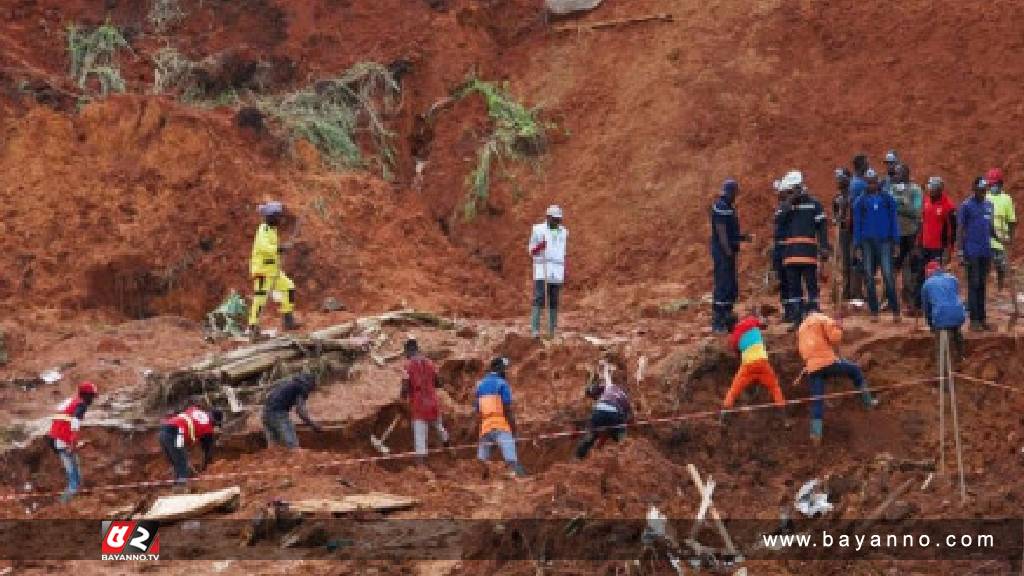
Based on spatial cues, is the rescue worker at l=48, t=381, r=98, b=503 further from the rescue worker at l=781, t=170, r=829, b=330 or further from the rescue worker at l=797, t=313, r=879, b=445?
the rescue worker at l=781, t=170, r=829, b=330

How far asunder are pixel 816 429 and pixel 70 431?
6431 millimetres

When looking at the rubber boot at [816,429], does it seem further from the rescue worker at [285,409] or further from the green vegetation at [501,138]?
the green vegetation at [501,138]

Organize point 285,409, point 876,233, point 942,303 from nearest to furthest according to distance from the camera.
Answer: point 942,303
point 285,409
point 876,233

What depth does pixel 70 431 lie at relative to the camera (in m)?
14.8

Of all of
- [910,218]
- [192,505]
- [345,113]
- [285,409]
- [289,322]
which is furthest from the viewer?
[345,113]

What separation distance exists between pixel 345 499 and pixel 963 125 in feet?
32.7

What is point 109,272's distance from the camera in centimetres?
2016

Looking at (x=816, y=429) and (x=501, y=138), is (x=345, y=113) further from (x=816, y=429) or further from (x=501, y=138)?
(x=816, y=429)

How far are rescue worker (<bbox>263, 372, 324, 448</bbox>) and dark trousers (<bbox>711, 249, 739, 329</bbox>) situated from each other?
397 centimetres

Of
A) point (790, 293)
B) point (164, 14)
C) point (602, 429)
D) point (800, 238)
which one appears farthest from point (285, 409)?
point (164, 14)

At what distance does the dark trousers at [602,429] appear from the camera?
1444cm

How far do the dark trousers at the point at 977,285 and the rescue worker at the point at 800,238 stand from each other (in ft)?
4.50

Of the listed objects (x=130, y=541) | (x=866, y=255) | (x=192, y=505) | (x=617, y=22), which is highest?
(x=617, y=22)

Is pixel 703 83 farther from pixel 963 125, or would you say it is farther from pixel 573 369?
pixel 573 369
